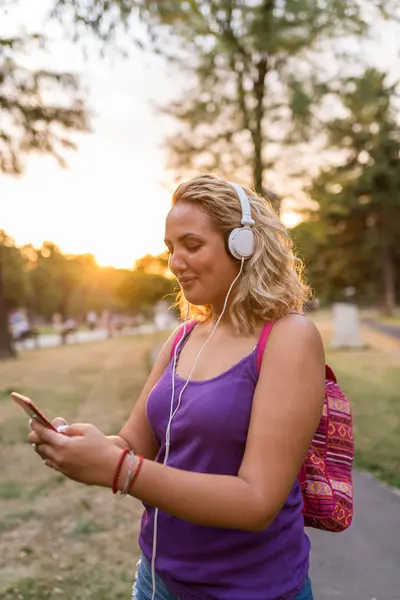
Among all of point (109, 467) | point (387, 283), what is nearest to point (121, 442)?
point (109, 467)

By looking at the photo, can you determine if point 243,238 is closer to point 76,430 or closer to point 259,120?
point 76,430

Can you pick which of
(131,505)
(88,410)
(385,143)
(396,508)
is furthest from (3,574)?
(385,143)

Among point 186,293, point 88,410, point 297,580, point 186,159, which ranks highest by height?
point 186,159

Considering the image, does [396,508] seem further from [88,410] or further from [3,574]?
[88,410]

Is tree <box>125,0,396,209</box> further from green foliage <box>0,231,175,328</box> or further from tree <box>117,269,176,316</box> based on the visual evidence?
tree <box>117,269,176,316</box>

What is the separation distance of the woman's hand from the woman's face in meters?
0.51

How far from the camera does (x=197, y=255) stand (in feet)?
5.69

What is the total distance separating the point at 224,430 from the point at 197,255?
0.46m

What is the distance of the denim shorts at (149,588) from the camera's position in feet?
5.57

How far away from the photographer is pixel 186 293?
1790mm

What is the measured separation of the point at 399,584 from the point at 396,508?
5.04 feet

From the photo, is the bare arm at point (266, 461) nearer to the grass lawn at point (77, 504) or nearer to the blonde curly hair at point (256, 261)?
the blonde curly hair at point (256, 261)

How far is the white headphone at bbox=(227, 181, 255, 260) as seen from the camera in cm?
171

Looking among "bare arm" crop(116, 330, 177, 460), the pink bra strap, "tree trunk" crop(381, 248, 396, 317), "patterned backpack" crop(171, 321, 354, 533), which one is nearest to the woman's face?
the pink bra strap
